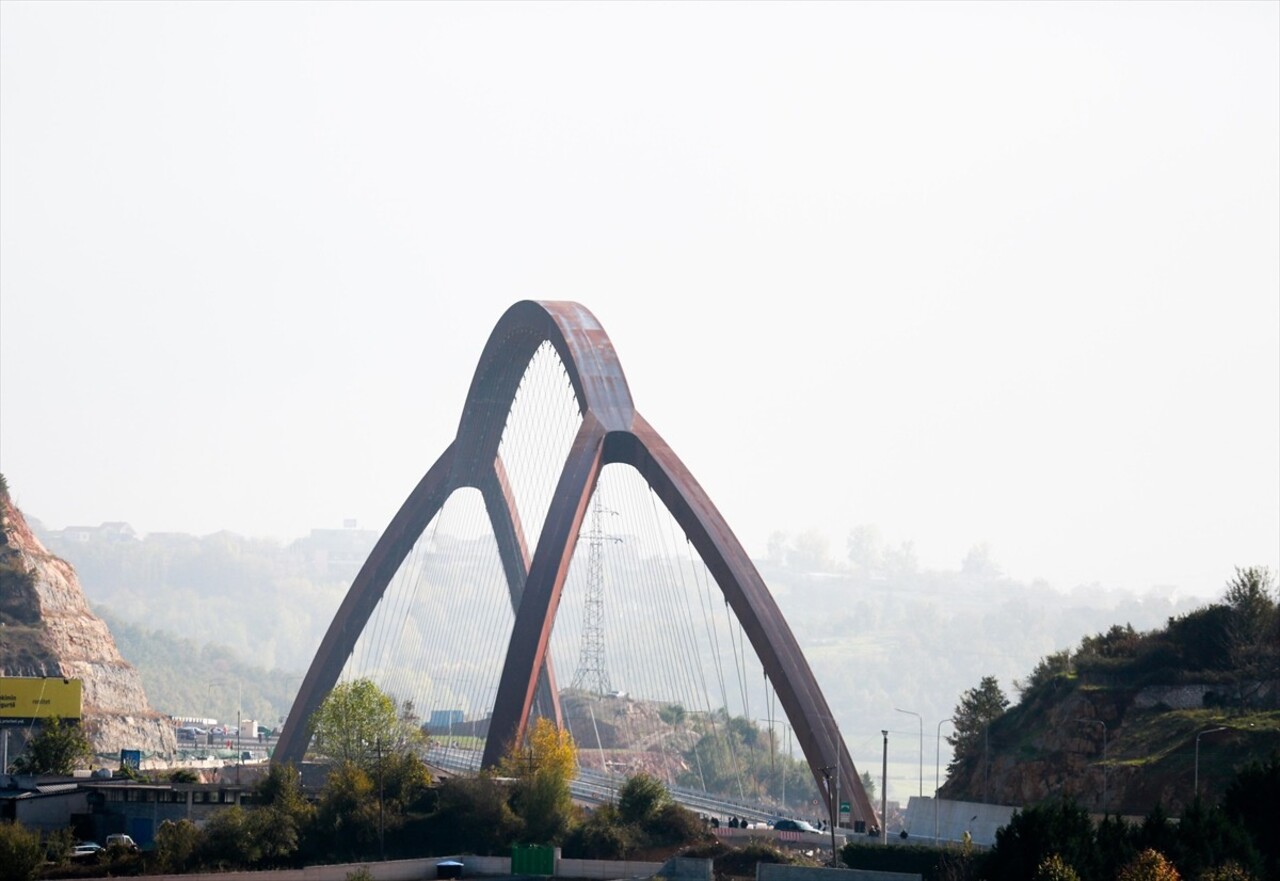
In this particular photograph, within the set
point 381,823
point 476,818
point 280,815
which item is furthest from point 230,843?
point 476,818

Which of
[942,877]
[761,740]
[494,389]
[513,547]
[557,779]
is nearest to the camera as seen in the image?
[942,877]

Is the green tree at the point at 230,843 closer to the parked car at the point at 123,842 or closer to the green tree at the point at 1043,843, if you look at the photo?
the parked car at the point at 123,842

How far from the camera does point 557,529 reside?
3019 inches

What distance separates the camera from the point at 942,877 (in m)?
55.3

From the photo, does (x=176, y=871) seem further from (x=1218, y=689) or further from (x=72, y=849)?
(x=1218, y=689)

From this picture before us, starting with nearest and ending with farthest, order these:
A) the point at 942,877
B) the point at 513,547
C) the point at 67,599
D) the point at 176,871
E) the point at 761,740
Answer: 1. the point at 942,877
2. the point at 176,871
3. the point at 513,547
4. the point at 67,599
5. the point at 761,740

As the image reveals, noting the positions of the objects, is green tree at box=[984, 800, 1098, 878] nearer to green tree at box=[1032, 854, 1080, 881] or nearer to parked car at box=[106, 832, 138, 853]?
green tree at box=[1032, 854, 1080, 881]

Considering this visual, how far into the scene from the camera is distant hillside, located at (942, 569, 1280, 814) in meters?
61.6

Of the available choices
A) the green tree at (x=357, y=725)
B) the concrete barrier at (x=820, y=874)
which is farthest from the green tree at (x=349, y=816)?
the concrete barrier at (x=820, y=874)

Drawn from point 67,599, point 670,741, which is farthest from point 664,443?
point 670,741

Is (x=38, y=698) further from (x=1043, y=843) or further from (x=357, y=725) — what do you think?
(x=1043, y=843)

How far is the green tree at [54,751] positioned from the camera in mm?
90562

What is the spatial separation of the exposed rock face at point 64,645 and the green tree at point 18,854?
5198 cm

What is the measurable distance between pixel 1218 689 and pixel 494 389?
1585 inches
